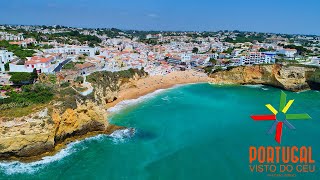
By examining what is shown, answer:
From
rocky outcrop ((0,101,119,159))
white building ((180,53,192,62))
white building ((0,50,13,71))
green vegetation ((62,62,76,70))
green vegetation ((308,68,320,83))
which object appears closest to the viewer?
rocky outcrop ((0,101,119,159))

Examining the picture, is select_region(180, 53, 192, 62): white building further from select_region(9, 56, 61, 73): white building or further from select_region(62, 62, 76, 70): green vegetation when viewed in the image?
select_region(9, 56, 61, 73): white building

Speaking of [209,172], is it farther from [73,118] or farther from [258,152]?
[73,118]

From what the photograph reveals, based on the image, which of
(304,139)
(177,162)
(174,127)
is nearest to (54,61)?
(174,127)

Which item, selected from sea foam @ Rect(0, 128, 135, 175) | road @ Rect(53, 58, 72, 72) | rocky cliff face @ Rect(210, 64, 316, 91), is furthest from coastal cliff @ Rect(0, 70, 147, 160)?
rocky cliff face @ Rect(210, 64, 316, 91)

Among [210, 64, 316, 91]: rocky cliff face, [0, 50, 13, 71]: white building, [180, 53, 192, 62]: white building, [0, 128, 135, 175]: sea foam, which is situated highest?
[0, 50, 13, 71]: white building

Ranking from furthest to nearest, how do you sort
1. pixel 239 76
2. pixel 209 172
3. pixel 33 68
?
pixel 239 76 < pixel 33 68 < pixel 209 172

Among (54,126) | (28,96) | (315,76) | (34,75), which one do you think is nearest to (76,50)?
(34,75)

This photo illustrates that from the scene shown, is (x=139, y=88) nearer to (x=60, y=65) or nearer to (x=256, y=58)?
(x=60, y=65)
